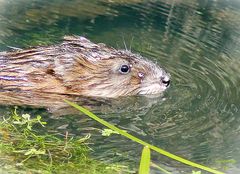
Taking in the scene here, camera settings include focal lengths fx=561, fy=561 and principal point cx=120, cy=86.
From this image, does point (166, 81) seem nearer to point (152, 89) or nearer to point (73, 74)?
point (152, 89)

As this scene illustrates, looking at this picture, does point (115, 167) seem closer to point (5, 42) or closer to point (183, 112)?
point (183, 112)

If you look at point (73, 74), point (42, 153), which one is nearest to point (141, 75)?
point (73, 74)

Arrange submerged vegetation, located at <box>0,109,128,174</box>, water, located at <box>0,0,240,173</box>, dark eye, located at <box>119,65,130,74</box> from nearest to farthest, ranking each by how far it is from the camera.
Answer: submerged vegetation, located at <box>0,109,128,174</box> < water, located at <box>0,0,240,173</box> < dark eye, located at <box>119,65,130,74</box>

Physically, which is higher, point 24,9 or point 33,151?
point 33,151

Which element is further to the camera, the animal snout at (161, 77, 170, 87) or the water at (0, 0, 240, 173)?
the animal snout at (161, 77, 170, 87)

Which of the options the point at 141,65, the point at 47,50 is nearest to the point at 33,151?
the point at 47,50

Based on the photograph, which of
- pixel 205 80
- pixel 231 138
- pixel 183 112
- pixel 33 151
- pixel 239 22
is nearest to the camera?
pixel 33 151

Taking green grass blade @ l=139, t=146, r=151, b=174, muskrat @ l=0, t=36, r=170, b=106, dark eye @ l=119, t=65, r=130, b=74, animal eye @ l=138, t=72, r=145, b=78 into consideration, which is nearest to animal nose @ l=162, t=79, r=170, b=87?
muskrat @ l=0, t=36, r=170, b=106

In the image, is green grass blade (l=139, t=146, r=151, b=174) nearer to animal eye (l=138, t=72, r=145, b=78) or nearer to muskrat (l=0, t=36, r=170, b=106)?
muskrat (l=0, t=36, r=170, b=106)

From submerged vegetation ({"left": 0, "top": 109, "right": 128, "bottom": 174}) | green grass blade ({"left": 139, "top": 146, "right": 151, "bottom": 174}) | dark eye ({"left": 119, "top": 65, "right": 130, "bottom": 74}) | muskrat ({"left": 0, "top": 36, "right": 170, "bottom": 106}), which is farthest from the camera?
dark eye ({"left": 119, "top": 65, "right": 130, "bottom": 74})
